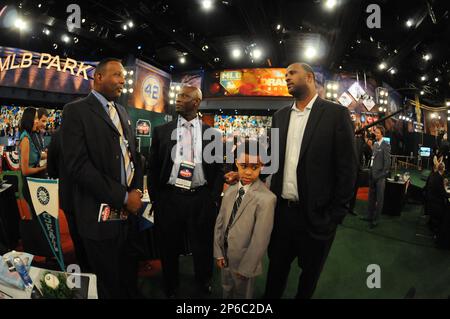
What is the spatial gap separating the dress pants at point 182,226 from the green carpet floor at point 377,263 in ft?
1.05

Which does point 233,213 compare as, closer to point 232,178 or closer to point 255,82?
point 232,178

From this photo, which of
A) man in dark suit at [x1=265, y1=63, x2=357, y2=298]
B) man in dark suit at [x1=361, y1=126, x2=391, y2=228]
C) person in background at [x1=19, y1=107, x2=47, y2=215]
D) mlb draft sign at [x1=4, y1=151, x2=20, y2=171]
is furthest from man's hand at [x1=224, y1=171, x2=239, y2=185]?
man in dark suit at [x1=361, y1=126, x2=391, y2=228]

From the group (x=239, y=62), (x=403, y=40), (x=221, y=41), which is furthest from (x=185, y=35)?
(x=403, y=40)

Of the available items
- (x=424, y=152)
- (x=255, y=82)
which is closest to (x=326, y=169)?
(x=255, y=82)

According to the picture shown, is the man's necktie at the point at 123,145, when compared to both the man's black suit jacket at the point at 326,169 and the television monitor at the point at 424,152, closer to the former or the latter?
the man's black suit jacket at the point at 326,169

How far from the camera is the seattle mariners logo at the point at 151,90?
10797mm

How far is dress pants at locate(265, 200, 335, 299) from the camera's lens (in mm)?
1770

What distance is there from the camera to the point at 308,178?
5.52 feet

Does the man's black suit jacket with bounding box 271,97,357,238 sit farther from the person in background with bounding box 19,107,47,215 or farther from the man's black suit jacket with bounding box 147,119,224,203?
the person in background with bounding box 19,107,47,215

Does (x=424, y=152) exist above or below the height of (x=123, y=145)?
above

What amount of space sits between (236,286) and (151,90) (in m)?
10.6

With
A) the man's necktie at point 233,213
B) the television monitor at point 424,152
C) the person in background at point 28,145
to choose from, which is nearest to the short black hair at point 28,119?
the person in background at point 28,145

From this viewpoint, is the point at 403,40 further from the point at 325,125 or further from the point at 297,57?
the point at 325,125
